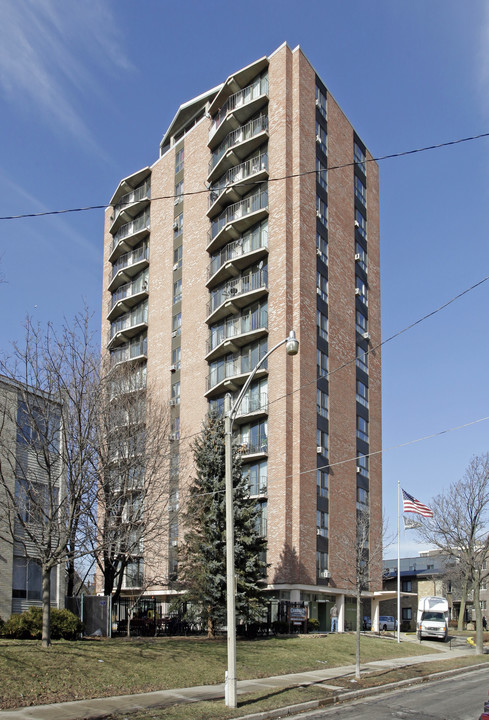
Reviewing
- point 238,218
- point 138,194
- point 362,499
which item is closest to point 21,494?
point 238,218

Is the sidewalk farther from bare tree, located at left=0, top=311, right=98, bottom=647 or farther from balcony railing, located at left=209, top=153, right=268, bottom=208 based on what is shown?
balcony railing, located at left=209, top=153, right=268, bottom=208

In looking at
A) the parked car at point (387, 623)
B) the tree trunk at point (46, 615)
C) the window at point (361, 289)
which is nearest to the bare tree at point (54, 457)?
the tree trunk at point (46, 615)

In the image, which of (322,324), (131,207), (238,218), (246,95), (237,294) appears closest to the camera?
(237,294)

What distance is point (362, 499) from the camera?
47125mm

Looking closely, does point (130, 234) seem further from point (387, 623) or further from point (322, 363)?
point (387, 623)

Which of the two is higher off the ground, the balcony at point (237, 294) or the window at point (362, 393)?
the balcony at point (237, 294)

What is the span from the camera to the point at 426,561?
94.1m

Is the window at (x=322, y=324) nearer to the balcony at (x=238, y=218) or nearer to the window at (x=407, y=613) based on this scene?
the balcony at (x=238, y=218)

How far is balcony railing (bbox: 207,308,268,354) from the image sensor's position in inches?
1706

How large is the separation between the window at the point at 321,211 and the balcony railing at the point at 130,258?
15.6m

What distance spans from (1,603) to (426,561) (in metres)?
76.6

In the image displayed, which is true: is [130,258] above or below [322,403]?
above

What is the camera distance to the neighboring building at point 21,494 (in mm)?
22859

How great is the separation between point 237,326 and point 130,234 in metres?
17.3
